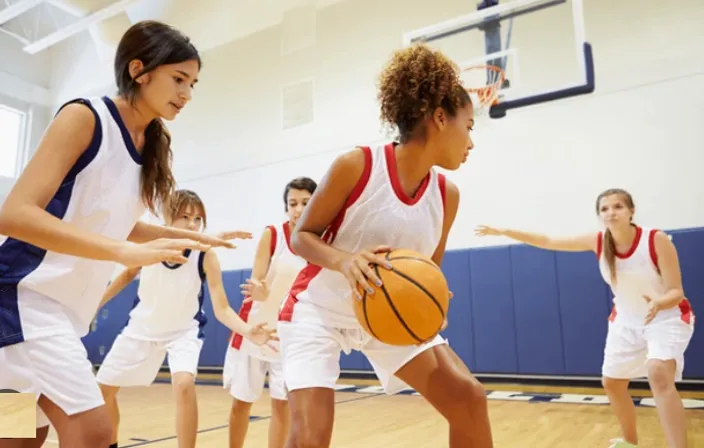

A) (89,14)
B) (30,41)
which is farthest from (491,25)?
(30,41)

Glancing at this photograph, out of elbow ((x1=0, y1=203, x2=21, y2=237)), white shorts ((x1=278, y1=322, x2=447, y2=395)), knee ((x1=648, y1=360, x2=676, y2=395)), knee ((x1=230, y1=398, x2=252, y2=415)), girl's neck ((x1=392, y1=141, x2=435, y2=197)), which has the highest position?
girl's neck ((x1=392, y1=141, x2=435, y2=197))

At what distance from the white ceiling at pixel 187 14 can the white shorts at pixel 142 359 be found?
6.57 meters

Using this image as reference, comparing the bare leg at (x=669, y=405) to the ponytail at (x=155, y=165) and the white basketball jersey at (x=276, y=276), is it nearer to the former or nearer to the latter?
the white basketball jersey at (x=276, y=276)

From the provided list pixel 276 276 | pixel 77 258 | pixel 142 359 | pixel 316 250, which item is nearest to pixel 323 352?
pixel 316 250

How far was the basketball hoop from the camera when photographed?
5801mm

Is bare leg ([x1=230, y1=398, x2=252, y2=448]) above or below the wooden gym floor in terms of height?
above

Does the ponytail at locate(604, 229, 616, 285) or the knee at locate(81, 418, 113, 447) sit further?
the ponytail at locate(604, 229, 616, 285)

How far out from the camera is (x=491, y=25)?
6086 millimetres

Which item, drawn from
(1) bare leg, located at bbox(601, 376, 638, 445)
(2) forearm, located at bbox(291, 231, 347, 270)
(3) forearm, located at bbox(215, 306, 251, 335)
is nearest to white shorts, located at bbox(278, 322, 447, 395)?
(2) forearm, located at bbox(291, 231, 347, 270)

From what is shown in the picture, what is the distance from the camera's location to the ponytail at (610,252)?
3.51 m

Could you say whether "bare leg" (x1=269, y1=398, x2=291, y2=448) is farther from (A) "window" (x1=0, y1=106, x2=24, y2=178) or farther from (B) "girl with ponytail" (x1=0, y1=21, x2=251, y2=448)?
(A) "window" (x1=0, y1=106, x2=24, y2=178)

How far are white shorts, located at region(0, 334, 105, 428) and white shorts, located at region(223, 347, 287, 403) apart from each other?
156 centimetres

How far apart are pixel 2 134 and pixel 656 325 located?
11.1 meters

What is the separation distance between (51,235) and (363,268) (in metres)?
0.77
